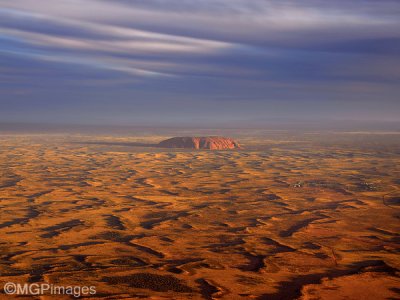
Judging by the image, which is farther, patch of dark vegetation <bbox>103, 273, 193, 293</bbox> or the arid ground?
the arid ground

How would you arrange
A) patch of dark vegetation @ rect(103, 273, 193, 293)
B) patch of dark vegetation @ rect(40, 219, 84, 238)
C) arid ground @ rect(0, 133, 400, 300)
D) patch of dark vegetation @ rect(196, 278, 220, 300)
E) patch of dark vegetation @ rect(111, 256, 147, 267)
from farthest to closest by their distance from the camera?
patch of dark vegetation @ rect(40, 219, 84, 238) → patch of dark vegetation @ rect(111, 256, 147, 267) → arid ground @ rect(0, 133, 400, 300) → patch of dark vegetation @ rect(103, 273, 193, 293) → patch of dark vegetation @ rect(196, 278, 220, 300)

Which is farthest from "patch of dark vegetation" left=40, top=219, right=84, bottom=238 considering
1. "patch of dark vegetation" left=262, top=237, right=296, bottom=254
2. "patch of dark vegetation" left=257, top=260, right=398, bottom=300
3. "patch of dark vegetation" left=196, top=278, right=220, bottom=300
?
"patch of dark vegetation" left=257, top=260, right=398, bottom=300

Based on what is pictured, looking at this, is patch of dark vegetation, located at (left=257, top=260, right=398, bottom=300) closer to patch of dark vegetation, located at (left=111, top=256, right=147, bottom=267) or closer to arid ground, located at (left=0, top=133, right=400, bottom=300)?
arid ground, located at (left=0, top=133, right=400, bottom=300)

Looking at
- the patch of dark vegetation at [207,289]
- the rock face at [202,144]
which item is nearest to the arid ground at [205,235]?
the patch of dark vegetation at [207,289]

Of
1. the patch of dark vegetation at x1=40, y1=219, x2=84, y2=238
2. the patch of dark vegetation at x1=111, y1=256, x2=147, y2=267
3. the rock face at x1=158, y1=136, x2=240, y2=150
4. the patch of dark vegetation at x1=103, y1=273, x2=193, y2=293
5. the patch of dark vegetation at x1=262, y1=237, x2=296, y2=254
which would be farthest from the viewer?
the rock face at x1=158, y1=136, x2=240, y2=150

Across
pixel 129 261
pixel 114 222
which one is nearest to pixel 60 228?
pixel 114 222

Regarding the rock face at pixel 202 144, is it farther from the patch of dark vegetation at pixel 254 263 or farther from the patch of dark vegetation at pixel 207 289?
the patch of dark vegetation at pixel 207 289

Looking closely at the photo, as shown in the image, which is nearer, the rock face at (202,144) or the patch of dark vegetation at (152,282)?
the patch of dark vegetation at (152,282)
